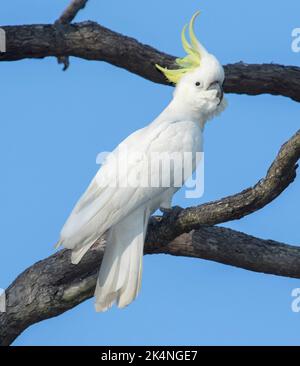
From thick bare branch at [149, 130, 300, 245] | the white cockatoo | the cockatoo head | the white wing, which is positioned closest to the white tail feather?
the white cockatoo

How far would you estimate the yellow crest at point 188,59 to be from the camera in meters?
7.20

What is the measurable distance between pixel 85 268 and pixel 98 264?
0.08 metres

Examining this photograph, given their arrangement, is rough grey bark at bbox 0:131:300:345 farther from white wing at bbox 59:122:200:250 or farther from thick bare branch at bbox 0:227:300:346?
white wing at bbox 59:122:200:250

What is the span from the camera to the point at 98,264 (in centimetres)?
669

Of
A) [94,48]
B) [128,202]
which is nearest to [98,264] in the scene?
[128,202]

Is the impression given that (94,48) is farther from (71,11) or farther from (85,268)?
(85,268)

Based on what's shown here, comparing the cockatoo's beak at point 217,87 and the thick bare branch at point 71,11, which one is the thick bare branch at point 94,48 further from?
the cockatoo's beak at point 217,87

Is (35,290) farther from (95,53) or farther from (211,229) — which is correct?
(95,53)

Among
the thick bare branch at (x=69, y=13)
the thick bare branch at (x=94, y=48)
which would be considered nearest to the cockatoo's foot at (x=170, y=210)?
the thick bare branch at (x=94, y=48)

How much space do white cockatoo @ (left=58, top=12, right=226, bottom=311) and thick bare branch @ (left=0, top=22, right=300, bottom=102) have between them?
49 cm

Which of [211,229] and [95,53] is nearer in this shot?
[211,229]

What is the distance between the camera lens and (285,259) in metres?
6.68
